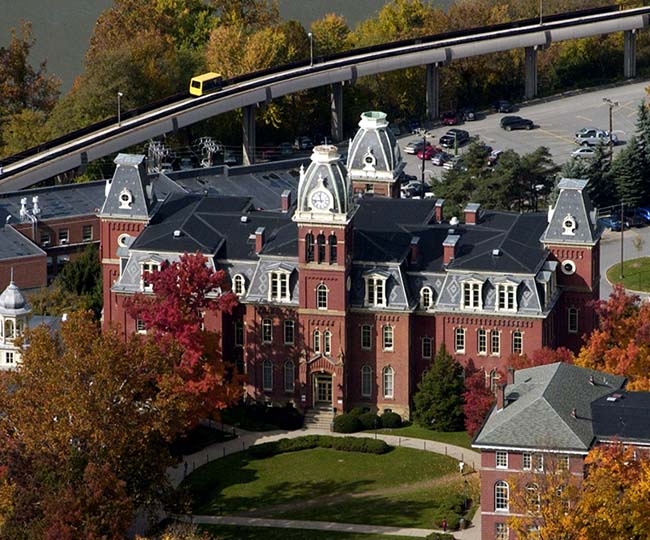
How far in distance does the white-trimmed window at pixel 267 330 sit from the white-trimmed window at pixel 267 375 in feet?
4.61

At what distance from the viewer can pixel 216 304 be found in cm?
17612

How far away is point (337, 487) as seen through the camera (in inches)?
6629

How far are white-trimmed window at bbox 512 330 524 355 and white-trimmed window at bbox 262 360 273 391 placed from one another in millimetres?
15429

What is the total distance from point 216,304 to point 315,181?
379 inches

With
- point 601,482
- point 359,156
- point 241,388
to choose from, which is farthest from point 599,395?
point 359,156

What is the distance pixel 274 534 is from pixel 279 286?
75.3ft

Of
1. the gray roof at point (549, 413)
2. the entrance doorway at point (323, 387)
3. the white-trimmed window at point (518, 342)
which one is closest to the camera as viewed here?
the gray roof at point (549, 413)

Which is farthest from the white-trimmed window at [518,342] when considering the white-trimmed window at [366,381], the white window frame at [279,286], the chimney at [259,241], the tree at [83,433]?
the tree at [83,433]

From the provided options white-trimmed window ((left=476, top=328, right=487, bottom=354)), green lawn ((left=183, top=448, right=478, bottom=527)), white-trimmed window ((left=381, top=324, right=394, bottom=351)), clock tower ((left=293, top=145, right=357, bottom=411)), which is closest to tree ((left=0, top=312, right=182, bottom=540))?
green lawn ((left=183, top=448, right=478, bottom=527))

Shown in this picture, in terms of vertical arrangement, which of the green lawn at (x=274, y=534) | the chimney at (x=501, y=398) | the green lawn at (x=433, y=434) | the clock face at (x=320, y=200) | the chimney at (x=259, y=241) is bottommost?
the green lawn at (x=274, y=534)

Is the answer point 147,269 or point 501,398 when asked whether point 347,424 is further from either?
point 501,398

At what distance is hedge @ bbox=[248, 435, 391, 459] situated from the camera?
570 ft

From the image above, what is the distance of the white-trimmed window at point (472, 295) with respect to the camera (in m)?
178

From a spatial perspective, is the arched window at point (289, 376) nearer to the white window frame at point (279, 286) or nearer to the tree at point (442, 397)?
the white window frame at point (279, 286)
